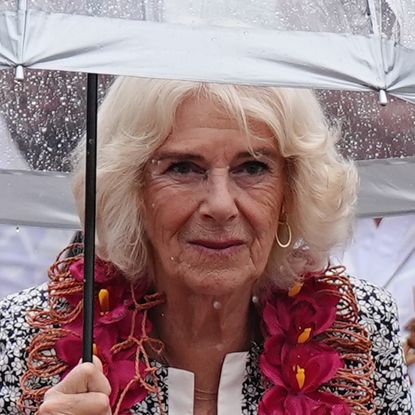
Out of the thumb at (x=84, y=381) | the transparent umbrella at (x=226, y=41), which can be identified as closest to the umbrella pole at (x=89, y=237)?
the thumb at (x=84, y=381)

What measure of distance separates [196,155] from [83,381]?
67cm

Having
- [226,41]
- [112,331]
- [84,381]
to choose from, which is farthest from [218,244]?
[226,41]

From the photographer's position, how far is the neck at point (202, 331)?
11.1ft

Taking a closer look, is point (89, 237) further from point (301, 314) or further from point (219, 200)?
point (301, 314)

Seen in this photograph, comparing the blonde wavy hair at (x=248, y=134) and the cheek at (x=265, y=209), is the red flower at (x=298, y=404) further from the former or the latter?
the cheek at (x=265, y=209)

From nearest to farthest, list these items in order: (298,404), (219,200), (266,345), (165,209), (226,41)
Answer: (226,41) < (219,200) < (165,209) < (298,404) < (266,345)

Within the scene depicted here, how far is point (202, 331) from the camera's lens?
11.2 feet

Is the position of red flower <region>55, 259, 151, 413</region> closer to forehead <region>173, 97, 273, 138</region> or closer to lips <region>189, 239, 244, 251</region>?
lips <region>189, 239, 244, 251</region>

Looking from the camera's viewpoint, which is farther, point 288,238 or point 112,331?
point 288,238

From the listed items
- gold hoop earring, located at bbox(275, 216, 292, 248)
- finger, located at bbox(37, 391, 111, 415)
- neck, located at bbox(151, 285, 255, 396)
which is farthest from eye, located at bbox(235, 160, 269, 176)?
finger, located at bbox(37, 391, 111, 415)

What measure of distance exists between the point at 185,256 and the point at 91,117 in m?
0.55

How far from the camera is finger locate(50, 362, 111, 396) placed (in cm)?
283

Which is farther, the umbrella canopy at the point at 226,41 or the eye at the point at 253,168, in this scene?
the eye at the point at 253,168

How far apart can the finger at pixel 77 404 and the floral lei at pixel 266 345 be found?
429mm
